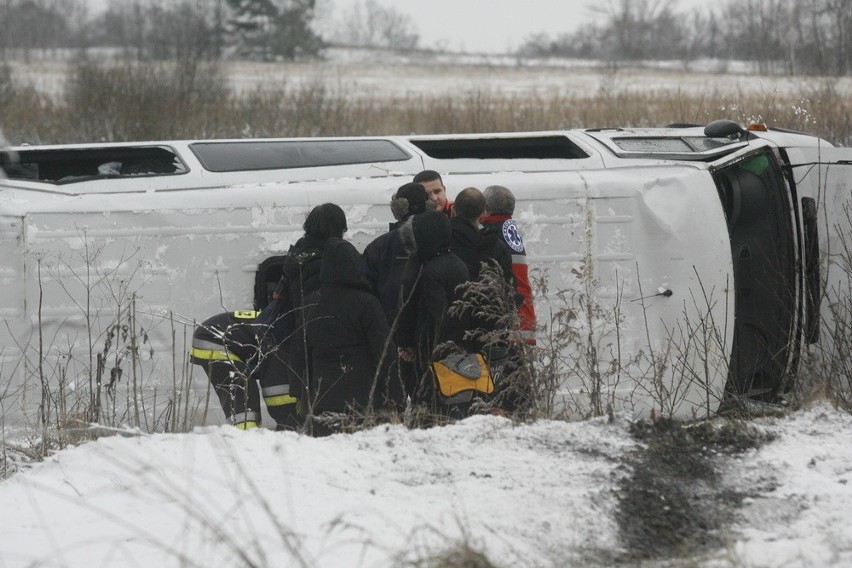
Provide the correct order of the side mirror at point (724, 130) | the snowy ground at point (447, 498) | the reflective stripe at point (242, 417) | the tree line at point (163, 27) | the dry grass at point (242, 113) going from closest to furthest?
the snowy ground at point (447, 498) → the reflective stripe at point (242, 417) → the side mirror at point (724, 130) → the dry grass at point (242, 113) → the tree line at point (163, 27)

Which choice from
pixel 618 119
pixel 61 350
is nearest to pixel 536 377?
pixel 61 350

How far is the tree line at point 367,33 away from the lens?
22.5 m

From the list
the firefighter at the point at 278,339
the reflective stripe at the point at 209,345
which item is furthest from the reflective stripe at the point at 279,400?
the reflective stripe at the point at 209,345

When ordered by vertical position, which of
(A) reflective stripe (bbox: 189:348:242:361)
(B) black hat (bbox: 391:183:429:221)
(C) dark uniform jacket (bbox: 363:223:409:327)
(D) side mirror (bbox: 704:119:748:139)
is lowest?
(A) reflective stripe (bbox: 189:348:242:361)

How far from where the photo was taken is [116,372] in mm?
4500

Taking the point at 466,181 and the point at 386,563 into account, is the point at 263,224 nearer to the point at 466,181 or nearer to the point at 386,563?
the point at 466,181

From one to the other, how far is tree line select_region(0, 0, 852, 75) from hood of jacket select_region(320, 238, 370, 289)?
40.8 ft

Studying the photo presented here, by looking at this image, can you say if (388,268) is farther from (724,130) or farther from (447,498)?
(724,130)

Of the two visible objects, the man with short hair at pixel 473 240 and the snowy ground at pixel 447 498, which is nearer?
the snowy ground at pixel 447 498

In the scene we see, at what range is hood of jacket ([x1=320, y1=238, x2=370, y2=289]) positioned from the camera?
505cm

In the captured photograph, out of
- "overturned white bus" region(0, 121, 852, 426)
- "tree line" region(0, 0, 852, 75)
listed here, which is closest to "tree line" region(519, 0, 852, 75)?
"tree line" region(0, 0, 852, 75)

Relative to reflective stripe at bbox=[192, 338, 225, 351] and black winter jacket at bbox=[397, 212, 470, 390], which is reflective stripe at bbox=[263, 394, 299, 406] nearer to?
reflective stripe at bbox=[192, 338, 225, 351]

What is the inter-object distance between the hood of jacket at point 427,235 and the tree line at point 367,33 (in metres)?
12.3

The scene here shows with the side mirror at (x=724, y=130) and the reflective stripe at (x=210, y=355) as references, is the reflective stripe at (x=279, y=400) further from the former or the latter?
the side mirror at (x=724, y=130)
